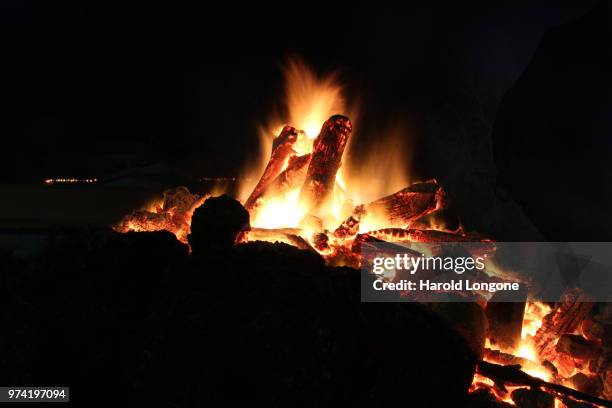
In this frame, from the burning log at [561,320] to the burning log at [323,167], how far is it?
3.11 meters

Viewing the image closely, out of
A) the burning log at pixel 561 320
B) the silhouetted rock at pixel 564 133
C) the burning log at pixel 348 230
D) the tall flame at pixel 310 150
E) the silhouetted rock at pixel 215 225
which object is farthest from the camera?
the tall flame at pixel 310 150

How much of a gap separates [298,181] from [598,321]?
4283 mm

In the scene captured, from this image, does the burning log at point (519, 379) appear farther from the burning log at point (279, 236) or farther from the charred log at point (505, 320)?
the burning log at point (279, 236)

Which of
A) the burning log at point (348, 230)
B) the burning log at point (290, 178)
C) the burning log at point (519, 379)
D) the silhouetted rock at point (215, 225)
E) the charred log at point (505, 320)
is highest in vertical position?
the burning log at point (290, 178)

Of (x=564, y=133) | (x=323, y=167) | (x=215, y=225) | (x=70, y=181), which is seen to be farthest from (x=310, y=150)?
(x=564, y=133)

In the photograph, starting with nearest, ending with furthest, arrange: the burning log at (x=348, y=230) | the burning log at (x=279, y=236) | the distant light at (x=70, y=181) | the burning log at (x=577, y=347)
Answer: the burning log at (x=577, y=347), the burning log at (x=279, y=236), the burning log at (x=348, y=230), the distant light at (x=70, y=181)

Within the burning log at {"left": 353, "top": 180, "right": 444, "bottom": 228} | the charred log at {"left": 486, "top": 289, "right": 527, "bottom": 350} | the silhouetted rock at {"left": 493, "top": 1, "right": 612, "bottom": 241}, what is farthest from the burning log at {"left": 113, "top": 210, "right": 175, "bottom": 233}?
the silhouetted rock at {"left": 493, "top": 1, "right": 612, "bottom": 241}

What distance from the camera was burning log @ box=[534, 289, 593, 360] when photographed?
382 cm

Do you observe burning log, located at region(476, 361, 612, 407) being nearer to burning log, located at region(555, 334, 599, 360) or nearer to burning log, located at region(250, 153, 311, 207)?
burning log, located at region(555, 334, 599, 360)

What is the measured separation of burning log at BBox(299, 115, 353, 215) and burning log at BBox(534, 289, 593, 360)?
3.11 metres

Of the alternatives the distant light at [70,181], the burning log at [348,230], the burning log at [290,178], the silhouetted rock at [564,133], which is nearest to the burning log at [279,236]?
the burning log at [348,230]

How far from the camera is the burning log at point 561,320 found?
3.82m

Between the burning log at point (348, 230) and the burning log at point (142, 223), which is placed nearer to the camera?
the burning log at point (142, 223)

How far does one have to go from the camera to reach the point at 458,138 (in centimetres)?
617
